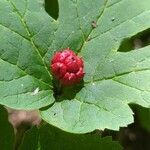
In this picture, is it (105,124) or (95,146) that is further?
(95,146)

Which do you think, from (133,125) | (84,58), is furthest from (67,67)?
(133,125)

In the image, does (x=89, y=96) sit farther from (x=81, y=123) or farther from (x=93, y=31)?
(x=93, y=31)

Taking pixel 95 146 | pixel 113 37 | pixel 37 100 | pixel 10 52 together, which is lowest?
pixel 95 146

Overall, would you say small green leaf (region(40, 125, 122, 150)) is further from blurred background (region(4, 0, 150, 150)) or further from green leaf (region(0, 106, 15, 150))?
blurred background (region(4, 0, 150, 150))

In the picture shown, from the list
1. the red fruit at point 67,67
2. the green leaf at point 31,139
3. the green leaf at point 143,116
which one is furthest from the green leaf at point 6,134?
the green leaf at point 143,116

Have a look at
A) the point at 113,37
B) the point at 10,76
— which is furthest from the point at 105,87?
the point at 10,76

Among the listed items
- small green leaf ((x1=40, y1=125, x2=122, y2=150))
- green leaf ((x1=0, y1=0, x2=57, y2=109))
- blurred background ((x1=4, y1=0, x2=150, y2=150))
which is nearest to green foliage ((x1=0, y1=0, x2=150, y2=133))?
green leaf ((x1=0, y1=0, x2=57, y2=109))
